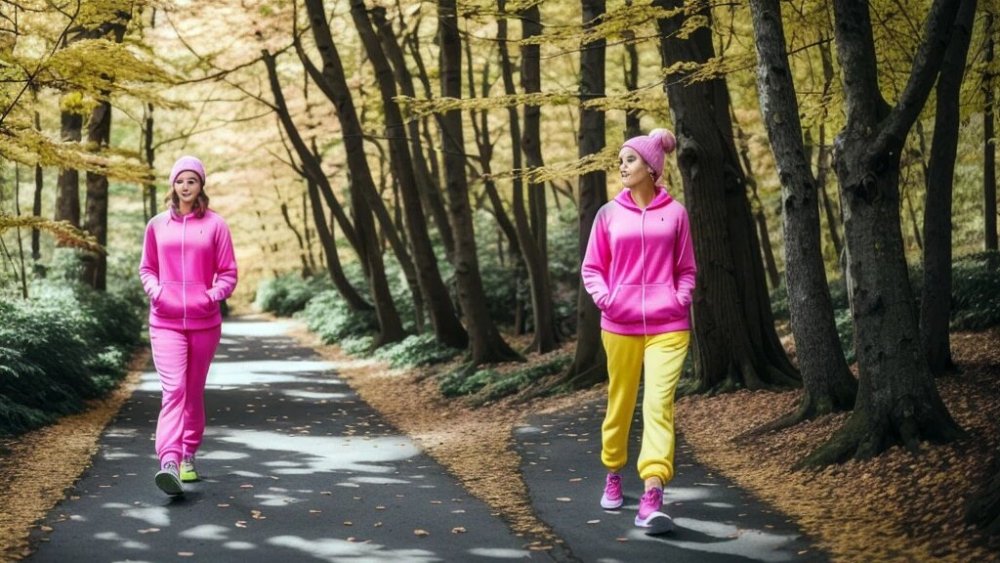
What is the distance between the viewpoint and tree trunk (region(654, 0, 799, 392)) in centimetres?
1099

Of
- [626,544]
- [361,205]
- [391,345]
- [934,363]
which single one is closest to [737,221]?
[934,363]

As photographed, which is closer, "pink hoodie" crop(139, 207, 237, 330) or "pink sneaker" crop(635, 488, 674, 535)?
"pink sneaker" crop(635, 488, 674, 535)

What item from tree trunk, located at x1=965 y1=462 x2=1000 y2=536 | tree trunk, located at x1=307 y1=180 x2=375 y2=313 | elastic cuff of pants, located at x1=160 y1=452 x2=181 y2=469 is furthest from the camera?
tree trunk, located at x1=307 y1=180 x2=375 y2=313

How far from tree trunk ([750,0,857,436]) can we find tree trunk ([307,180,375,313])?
20392mm

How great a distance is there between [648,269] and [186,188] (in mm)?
3167

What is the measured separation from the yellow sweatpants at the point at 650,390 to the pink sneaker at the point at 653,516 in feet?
0.33

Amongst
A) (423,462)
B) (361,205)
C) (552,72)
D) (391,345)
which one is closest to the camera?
(423,462)

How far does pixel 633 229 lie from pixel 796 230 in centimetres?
320

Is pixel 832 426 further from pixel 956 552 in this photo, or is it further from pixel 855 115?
pixel 956 552

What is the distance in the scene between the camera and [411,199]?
732 inches

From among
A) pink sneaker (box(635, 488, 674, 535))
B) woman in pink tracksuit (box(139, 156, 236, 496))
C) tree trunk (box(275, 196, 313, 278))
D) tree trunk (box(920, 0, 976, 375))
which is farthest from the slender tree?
tree trunk (box(275, 196, 313, 278))

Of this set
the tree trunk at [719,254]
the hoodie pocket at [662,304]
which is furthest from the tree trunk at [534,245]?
the hoodie pocket at [662,304]

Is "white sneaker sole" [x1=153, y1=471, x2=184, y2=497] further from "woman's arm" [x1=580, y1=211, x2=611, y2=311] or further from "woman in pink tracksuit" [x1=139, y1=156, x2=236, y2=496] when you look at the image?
A: "woman's arm" [x1=580, y1=211, x2=611, y2=311]

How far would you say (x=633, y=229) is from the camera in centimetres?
609
